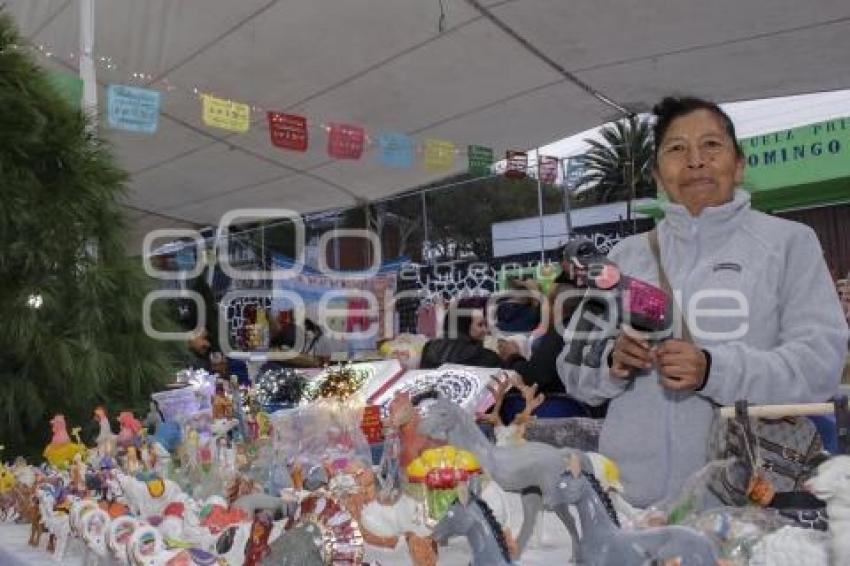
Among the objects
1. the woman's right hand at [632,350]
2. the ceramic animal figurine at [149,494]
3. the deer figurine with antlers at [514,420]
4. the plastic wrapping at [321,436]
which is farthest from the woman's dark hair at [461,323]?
the woman's right hand at [632,350]

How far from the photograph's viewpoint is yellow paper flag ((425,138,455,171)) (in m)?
5.77

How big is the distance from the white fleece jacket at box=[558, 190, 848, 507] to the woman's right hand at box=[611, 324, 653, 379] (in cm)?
7

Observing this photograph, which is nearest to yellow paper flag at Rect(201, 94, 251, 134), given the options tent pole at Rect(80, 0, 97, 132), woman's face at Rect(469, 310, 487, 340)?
tent pole at Rect(80, 0, 97, 132)

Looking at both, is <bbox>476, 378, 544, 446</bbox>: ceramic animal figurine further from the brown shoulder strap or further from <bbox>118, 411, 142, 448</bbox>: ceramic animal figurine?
<bbox>118, 411, 142, 448</bbox>: ceramic animal figurine

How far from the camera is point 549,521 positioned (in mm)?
1296

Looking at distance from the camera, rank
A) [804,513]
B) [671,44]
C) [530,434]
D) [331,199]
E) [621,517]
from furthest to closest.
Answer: [331,199], [671,44], [530,434], [621,517], [804,513]

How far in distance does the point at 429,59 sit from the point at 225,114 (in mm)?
1266

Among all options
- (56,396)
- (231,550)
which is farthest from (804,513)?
(56,396)

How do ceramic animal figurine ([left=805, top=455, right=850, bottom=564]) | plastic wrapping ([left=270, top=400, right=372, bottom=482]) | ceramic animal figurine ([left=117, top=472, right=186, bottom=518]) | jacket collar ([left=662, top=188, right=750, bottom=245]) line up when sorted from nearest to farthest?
ceramic animal figurine ([left=805, top=455, right=850, bottom=564]) < jacket collar ([left=662, top=188, right=750, bottom=245]) < ceramic animal figurine ([left=117, top=472, right=186, bottom=518]) < plastic wrapping ([left=270, top=400, right=372, bottom=482])

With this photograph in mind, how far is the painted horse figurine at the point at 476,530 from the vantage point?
892 mm

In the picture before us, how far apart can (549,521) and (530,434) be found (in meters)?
Result: 0.48

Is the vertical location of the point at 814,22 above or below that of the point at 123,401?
above

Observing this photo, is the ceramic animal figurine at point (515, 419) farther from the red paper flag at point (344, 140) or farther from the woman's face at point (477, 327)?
the red paper flag at point (344, 140)

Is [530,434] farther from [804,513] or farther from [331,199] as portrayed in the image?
[331,199]
